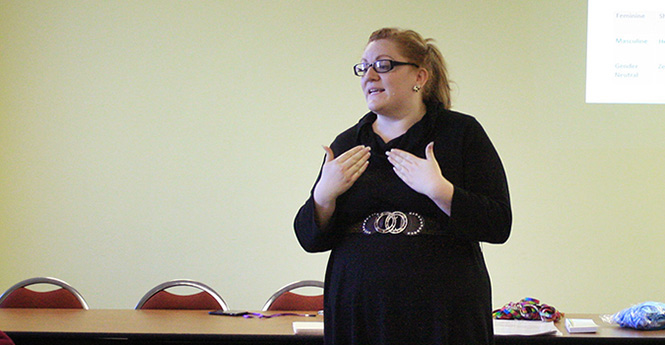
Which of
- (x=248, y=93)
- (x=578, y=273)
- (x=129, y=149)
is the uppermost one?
(x=248, y=93)

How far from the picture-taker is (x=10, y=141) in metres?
4.68

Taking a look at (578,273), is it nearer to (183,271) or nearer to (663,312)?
(663,312)

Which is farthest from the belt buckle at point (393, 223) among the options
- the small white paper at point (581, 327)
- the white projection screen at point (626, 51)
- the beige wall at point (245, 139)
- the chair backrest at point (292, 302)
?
the white projection screen at point (626, 51)

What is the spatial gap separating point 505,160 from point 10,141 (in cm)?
319

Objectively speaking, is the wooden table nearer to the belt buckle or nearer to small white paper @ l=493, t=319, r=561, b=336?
small white paper @ l=493, t=319, r=561, b=336

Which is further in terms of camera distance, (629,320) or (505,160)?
(505,160)

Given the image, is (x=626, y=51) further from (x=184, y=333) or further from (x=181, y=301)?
(x=184, y=333)

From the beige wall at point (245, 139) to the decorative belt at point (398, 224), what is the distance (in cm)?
308

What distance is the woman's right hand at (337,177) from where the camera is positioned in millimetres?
1556

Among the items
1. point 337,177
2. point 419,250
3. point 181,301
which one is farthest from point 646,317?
point 181,301

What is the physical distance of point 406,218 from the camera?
156 cm

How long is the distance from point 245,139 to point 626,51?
2.44m

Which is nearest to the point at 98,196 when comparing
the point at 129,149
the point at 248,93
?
the point at 129,149

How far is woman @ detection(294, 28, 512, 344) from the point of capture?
1499mm
